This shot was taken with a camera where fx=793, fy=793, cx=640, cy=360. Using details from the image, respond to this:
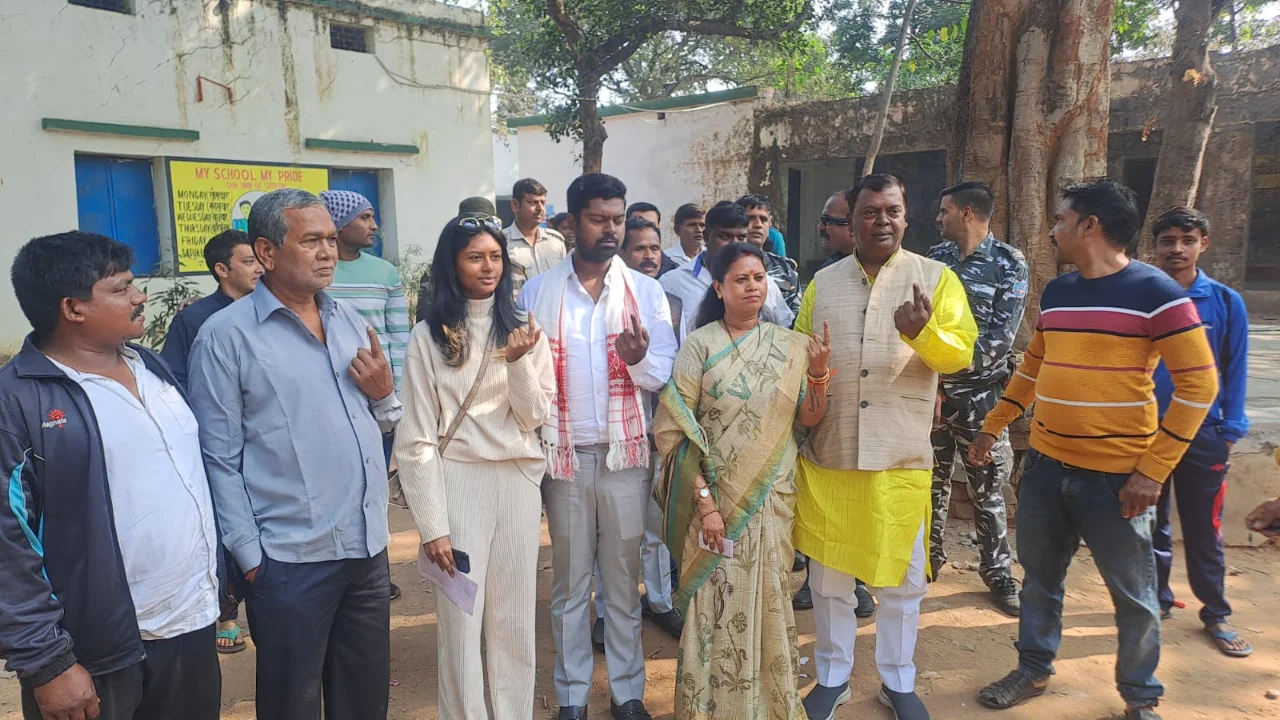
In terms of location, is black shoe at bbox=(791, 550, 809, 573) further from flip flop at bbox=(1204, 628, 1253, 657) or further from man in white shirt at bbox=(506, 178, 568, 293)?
man in white shirt at bbox=(506, 178, 568, 293)

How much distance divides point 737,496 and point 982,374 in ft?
5.69

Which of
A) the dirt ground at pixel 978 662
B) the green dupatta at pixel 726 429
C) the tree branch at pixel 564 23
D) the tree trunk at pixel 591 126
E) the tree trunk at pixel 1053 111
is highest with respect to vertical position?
the tree branch at pixel 564 23

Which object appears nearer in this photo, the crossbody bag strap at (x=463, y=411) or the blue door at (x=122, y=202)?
the crossbody bag strap at (x=463, y=411)

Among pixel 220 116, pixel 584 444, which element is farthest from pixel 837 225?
pixel 220 116

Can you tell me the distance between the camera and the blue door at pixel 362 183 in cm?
1016

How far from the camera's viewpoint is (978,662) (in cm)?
343

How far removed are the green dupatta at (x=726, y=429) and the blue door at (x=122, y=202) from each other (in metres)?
7.78

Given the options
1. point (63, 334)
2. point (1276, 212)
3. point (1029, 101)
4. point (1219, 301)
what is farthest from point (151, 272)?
point (1276, 212)

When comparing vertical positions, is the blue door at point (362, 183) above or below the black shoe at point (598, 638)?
above

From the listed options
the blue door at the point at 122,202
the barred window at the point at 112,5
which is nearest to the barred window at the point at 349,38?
the barred window at the point at 112,5

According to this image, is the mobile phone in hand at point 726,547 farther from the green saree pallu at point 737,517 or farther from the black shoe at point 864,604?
the black shoe at point 864,604

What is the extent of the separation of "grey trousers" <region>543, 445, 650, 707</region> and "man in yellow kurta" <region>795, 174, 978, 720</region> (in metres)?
0.64

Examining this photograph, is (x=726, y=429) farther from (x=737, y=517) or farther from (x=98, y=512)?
(x=98, y=512)

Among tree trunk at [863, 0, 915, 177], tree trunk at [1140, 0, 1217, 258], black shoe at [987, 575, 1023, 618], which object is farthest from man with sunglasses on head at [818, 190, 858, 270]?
tree trunk at [863, 0, 915, 177]
